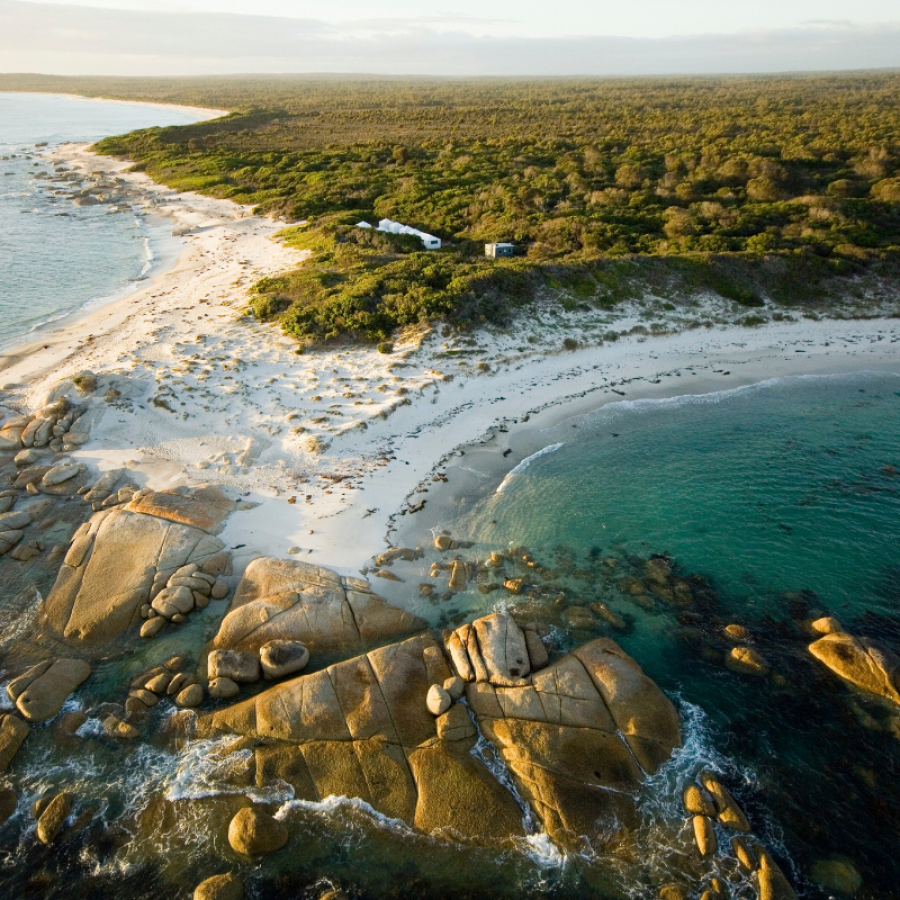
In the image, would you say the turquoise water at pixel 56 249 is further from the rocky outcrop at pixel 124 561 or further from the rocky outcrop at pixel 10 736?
the rocky outcrop at pixel 10 736

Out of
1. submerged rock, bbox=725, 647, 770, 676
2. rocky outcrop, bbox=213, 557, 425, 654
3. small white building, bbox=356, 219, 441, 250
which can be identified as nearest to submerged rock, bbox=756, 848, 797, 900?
submerged rock, bbox=725, 647, 770, 676

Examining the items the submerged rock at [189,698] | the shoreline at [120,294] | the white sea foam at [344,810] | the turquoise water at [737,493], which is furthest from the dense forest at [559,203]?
the white sea foam at [344,810]

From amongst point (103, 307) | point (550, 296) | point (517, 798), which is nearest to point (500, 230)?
point (550, 296)

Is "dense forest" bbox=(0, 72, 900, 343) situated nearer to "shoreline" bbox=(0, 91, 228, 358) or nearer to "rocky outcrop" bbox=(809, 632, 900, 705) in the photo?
"shoreline" bbox=(0, 91, 228, 358)

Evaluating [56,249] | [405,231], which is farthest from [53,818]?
[56,249]

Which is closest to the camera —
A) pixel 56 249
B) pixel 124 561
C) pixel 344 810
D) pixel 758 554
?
pixel 344 810

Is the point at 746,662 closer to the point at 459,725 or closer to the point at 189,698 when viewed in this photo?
the point at 459,725
